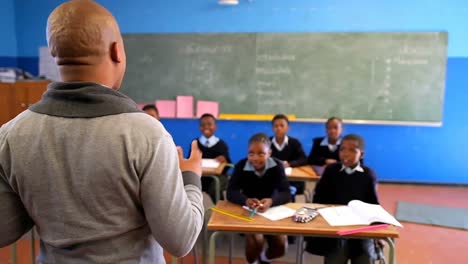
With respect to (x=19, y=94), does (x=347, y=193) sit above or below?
below

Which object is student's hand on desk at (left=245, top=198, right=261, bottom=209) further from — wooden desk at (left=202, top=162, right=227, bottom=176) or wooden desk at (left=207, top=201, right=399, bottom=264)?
wooden desk at (left=202, top=162, right=227, bottom=176)

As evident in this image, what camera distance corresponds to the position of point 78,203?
78cm

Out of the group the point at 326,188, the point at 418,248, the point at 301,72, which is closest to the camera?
the point at 326,188

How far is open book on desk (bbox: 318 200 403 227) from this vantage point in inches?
83.2

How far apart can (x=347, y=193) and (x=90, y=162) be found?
2.26 meters

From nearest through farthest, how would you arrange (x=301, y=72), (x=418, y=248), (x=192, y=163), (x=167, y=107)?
(x=192, y=163), (x=418, y=248), (x=301, y=72), (x=167, y=107)

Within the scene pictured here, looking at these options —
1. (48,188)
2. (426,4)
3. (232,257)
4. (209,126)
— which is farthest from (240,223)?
(426,4)

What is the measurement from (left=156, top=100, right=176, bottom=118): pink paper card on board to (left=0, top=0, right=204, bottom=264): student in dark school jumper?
487 centimetres

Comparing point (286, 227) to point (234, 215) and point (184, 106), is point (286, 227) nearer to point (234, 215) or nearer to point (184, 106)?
point (234, 215)

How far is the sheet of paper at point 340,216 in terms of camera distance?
2.14 metres

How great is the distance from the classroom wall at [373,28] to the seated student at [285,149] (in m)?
1.46

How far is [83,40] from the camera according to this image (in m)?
0.76

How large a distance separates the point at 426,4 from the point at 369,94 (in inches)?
52.9

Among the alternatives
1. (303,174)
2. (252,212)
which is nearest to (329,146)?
(303,174)
